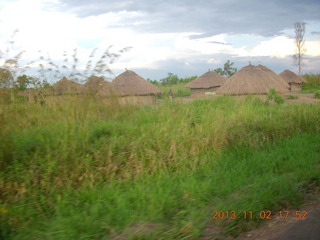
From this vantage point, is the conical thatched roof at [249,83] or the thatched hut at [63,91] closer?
the thatched hut at [63,91]

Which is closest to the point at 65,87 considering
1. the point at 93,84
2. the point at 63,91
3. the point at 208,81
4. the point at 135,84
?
the point at 63,91

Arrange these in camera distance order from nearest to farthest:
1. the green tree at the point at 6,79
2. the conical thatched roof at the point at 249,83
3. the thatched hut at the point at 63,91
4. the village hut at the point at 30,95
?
the green tree at the point at 6,79 < the thatched hut at the point at 63,91 < the village hut at the point at 30,95 < the conical thatched roof at the point at 249,83

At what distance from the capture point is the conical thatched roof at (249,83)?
46.5ft

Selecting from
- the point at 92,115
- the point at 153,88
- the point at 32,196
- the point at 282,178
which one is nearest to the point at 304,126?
the point at 282,178

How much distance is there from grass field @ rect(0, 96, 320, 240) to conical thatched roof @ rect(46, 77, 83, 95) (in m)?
0.27

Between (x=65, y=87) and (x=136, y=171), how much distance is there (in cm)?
231

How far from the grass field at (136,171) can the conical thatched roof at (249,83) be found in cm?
789

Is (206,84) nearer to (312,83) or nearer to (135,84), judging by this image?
(135,84)

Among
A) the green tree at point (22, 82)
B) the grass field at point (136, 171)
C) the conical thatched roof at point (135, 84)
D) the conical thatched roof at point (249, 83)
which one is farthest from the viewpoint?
the conical thatched roof at point (249, 83)

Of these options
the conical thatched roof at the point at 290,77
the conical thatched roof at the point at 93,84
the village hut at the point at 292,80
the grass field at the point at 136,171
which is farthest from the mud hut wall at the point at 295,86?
the conical thatched roof at the point at 93,84

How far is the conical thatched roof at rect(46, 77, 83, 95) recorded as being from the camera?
5496 millimetres
